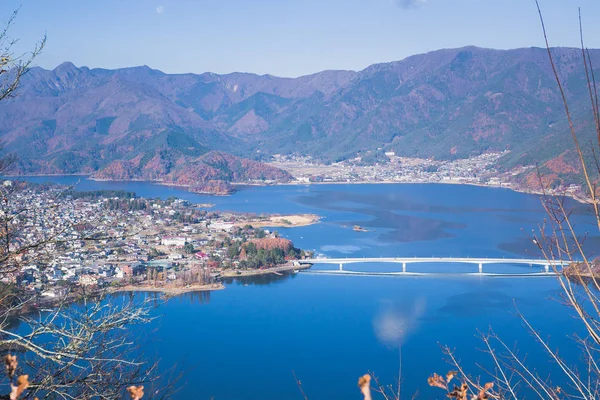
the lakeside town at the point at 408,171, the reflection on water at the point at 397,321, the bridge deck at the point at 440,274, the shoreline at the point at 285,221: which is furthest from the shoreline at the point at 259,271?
the lakeside town at the point at 408,171

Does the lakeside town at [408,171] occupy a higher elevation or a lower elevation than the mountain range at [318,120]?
lower

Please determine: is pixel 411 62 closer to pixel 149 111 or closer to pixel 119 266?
pixel 149 111

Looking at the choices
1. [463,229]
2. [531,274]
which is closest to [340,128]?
[463,229]

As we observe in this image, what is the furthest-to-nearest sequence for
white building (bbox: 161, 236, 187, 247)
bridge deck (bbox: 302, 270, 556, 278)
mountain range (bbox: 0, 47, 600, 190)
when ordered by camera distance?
mountain range (bbox: 0, 47, 600, 190) → white building (bbox: 161, 236, 187, 247) → bridge deck (bbox: 302, 270, 556, 278)

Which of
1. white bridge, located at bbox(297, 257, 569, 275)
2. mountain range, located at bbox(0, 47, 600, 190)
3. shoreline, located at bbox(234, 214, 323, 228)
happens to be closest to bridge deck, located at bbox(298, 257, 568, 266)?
white bridge, located at bbox(297, 257, 569, 275)

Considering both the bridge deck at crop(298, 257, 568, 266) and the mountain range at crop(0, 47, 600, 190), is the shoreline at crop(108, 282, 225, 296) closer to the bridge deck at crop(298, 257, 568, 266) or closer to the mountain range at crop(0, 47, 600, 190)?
the bridge deck at crop(298, 257, 568, 266)

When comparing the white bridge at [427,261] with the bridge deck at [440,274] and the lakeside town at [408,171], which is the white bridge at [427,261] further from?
the lakeside town at [408,171]

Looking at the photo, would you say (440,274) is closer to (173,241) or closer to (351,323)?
(351,323)
